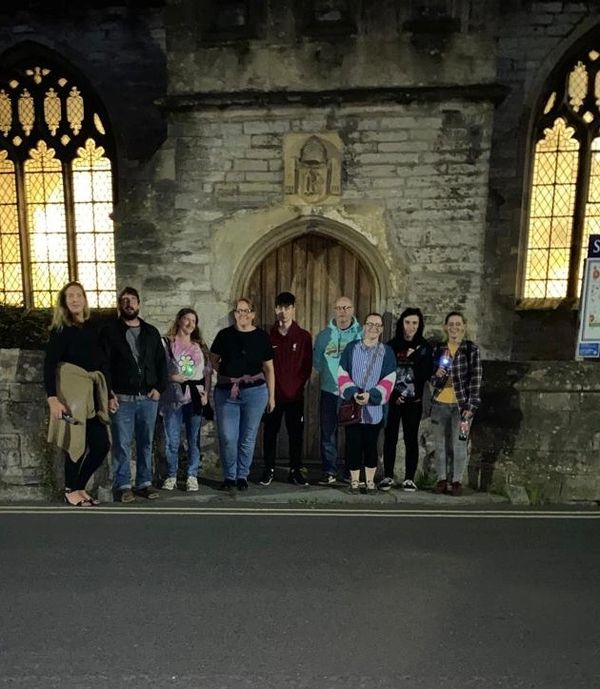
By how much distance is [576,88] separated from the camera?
8758 mm

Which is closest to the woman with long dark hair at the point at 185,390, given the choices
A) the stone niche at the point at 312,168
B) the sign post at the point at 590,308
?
the stone niche at the point at 312,168

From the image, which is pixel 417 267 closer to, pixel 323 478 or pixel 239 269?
pixel 239 269

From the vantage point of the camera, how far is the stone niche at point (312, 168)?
6.57 m

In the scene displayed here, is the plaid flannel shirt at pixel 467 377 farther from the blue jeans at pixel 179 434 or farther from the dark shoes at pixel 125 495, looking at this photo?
the dark shoes at pixel 125 495

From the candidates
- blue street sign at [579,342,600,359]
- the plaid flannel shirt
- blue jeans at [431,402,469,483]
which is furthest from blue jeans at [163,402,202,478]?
blue street sign at [579,342,600,359]

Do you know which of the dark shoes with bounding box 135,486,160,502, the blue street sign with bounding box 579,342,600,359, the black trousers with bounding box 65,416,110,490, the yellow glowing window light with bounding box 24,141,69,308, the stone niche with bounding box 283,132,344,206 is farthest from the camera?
the yellow glowing window light with bounding box 24,141,69,308

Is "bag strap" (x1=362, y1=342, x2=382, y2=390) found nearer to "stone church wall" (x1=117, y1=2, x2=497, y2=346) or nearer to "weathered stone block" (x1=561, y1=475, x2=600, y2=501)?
"stone church wall" (x1=117, y1=2, x2=497, y2=346)

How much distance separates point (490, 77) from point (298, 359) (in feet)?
13.0

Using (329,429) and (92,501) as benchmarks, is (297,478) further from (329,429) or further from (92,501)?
(92,501)

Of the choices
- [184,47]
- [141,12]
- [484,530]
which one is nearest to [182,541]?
[484,530]

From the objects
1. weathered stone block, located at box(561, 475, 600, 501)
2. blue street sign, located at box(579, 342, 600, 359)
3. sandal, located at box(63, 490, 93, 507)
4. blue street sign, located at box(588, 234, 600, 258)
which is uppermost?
blue street sign, located at box(588, 234, 600, 258)

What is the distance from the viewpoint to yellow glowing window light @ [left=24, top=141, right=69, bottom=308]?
9.49 m

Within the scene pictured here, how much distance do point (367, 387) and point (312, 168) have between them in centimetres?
286

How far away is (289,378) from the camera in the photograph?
5719 millimetres
